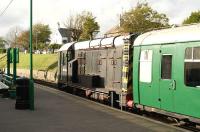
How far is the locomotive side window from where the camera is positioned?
43.7 feet

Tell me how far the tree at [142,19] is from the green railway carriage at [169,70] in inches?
2041

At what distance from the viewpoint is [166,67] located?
49.7 ft

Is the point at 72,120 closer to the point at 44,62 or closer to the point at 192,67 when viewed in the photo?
the point at 192,67

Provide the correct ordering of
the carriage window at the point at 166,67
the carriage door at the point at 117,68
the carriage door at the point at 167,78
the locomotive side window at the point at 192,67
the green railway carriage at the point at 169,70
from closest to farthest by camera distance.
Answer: the locomotive side window at the point at 192,67 < the green railway carriage at the point at 169,70 < the carriage door at the point at 167,78 < the carriage window at the point at 166,67 < the carriage door at the point at 117,68

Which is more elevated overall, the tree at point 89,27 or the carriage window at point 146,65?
the tree at point 89,27

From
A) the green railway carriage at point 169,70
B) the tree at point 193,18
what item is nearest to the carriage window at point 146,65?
the green railway carriage at point 169,70

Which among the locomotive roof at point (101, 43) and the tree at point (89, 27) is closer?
the locomotive roof at point (101, 43)

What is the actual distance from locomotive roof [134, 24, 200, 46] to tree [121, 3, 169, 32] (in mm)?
51647

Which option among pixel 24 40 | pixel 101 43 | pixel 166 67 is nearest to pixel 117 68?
pixel 101 43

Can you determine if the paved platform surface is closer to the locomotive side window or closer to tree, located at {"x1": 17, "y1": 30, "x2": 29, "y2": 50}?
the locomotive side window

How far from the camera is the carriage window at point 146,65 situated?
1633 centimetres

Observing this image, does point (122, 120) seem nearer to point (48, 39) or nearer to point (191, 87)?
point (191, 87)

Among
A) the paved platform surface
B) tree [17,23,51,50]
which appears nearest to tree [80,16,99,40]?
tree [17,23,51,50]

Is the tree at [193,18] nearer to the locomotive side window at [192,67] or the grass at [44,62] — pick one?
the grass at [44,62]
